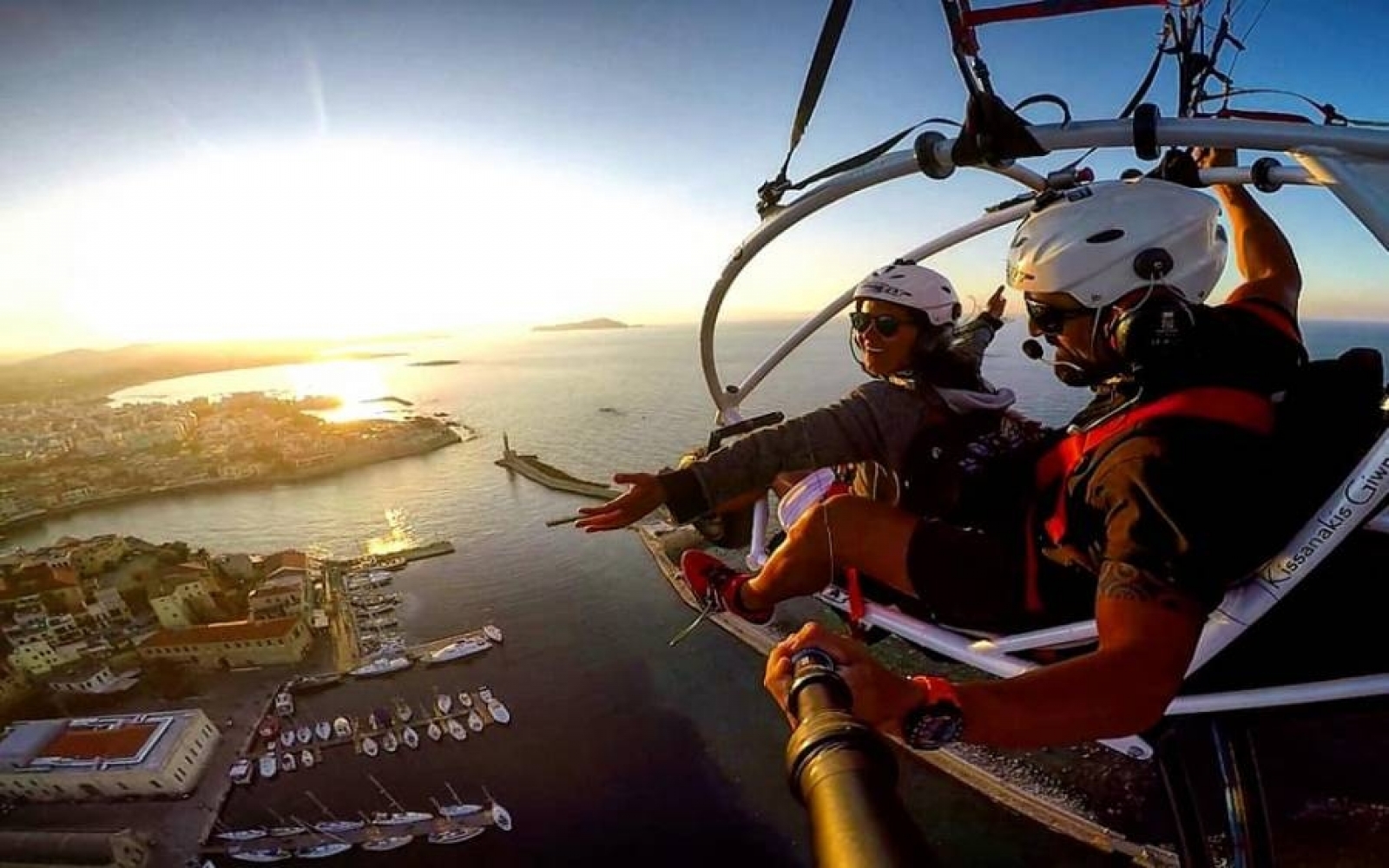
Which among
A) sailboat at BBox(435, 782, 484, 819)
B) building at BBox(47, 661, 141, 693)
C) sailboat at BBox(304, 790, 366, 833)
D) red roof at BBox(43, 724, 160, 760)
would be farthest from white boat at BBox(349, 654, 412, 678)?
building at BBox(47, 661, 141, 693)

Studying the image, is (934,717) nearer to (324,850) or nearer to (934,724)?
(934,724)

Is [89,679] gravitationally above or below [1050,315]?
below

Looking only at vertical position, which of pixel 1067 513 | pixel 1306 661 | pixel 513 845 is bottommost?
pixel 513 845

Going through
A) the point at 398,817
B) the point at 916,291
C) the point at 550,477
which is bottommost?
the point at 398,817

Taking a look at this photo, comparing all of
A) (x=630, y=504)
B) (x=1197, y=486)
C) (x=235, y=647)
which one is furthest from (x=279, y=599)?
(x=1197, y=486)

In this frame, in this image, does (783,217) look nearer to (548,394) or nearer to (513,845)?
(513,845)

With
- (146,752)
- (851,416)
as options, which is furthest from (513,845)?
(851,416)

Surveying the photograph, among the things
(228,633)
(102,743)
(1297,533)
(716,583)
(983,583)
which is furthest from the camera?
(228,633)
